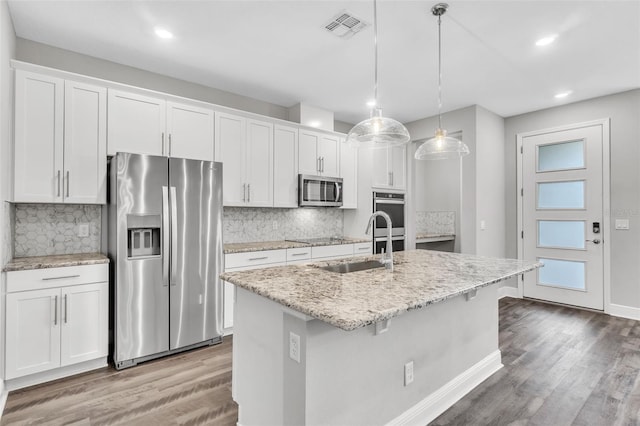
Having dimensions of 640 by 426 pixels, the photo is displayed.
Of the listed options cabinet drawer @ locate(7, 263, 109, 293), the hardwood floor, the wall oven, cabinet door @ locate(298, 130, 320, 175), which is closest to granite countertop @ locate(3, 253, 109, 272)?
cabinet drawer @ locate(7, 263, 109, 293)

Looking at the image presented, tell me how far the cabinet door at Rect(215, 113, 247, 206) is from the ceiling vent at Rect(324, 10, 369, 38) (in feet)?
4.94

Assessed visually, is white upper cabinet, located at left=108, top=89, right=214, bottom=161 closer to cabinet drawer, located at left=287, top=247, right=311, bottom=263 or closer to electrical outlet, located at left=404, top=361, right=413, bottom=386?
cabinet drawer, located at left=287, top=247, right=311, bottom=263

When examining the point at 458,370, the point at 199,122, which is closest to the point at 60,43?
the point at 199,122

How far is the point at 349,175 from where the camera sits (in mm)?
4734

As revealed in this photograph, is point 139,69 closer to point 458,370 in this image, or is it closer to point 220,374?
point 220,374

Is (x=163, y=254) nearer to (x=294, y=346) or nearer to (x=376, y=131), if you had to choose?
(x=294, y=346)

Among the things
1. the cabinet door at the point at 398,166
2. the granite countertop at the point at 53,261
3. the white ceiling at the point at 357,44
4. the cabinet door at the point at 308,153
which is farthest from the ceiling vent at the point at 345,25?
the cabinet door at the point at 398,166

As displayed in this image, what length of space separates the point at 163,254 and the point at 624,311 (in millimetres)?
5219

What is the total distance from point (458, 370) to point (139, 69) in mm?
3896

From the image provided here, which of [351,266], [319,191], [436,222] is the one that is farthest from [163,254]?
[436,222]

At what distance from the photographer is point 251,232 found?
4102mm

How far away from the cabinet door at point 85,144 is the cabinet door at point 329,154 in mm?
2456

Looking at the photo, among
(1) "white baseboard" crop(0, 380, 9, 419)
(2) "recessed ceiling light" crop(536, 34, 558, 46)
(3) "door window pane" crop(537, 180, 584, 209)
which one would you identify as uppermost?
(2) "recessed ceiling light" crop(536, 34, 558, 46)

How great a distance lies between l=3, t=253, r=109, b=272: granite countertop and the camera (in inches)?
91.4
